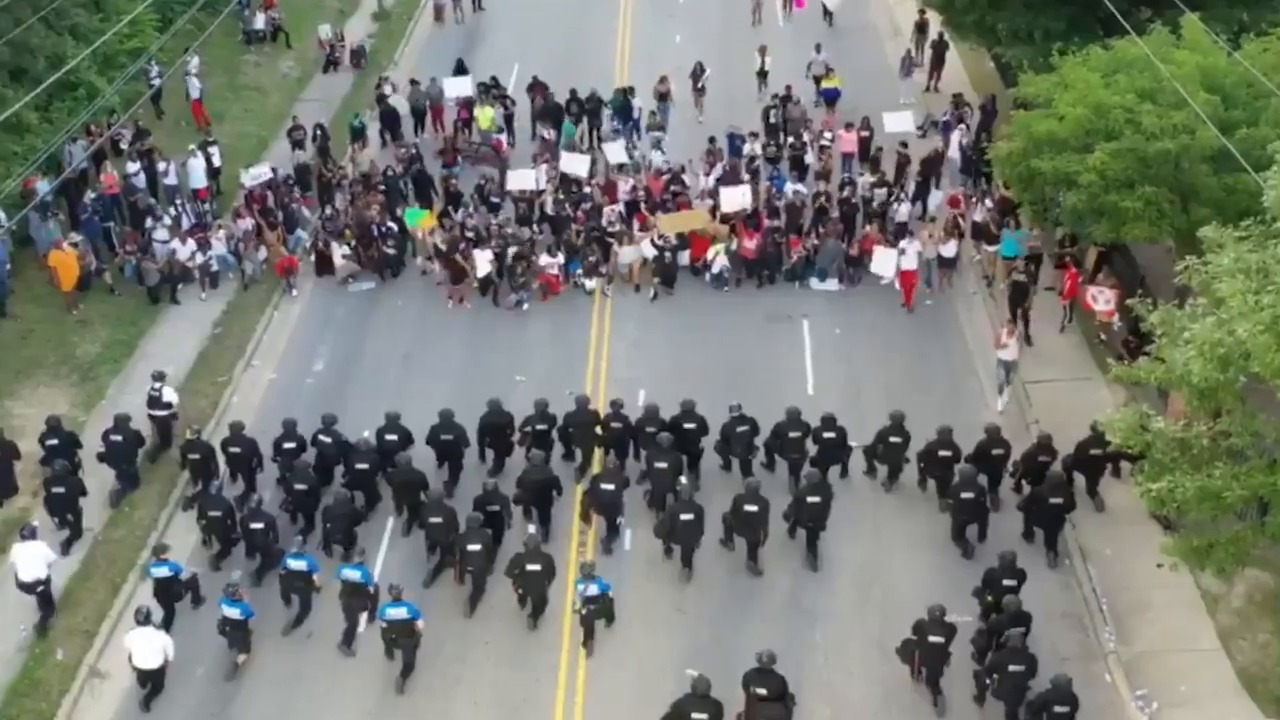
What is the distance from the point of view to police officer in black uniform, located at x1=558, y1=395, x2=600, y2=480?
64.4 ft

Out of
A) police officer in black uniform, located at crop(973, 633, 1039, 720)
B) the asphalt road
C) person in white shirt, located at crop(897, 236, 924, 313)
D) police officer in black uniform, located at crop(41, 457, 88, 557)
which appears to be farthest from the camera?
person in white shirt, located at crop(897, 236, 924, 313)

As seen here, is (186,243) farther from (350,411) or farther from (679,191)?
(679,191)

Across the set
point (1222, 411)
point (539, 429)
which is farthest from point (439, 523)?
point (1222, 411)

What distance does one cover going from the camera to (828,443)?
1916 centimetres

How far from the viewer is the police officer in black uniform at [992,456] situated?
1881cm

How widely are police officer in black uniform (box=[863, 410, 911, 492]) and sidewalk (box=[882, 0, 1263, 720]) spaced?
84.3 inches

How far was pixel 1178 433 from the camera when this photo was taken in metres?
14.3

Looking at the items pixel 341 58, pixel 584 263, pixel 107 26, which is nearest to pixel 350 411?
pixel 584 263

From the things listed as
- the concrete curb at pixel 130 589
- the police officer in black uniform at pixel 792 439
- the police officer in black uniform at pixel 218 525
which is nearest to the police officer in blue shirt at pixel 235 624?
the police officer in black uniform at pixel 218 525

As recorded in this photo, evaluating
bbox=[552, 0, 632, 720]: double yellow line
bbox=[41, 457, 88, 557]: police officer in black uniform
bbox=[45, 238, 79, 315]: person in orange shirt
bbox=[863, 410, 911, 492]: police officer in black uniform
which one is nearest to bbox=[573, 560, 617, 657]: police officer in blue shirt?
bbox=[552, 0, 632, 720]: double yellow line

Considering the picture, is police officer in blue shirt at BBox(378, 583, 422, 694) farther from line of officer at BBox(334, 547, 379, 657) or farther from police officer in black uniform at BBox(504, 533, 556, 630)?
police officer in black uniform at BBox(504, 533, 556, 630)

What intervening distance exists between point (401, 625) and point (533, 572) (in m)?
1.66

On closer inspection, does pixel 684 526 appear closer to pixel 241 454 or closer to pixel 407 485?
pixel 407 485

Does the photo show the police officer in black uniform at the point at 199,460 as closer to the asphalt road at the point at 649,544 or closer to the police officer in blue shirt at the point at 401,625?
the asphalt road at the point at 649,544
